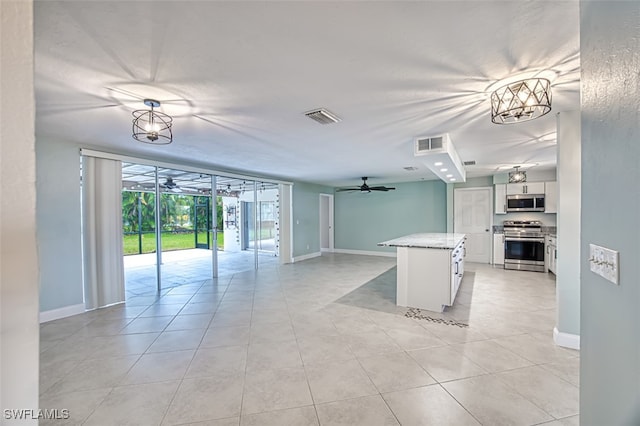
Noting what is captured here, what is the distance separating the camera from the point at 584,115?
114 centimetres

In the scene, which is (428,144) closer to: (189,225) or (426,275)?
(426,275)

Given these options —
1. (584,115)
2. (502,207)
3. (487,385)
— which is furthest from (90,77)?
(502,207)

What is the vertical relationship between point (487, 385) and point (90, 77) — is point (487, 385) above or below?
below

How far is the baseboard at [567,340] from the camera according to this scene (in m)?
2.68

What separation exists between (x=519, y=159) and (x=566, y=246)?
2926 millimetres

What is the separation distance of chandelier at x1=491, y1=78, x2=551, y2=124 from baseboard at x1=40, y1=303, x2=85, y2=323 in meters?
5.42

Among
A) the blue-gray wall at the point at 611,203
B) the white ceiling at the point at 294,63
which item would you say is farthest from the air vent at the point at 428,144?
the blue-gray wall at the point at 611,203

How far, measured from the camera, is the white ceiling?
4.58 feet

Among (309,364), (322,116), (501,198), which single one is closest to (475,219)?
(501,198)

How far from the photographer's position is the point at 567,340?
273cm

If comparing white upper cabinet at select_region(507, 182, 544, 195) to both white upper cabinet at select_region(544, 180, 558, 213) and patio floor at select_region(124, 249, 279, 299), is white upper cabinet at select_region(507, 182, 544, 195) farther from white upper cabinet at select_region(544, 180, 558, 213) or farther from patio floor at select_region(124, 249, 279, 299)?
patio floor at select_region(124, 249, 279, 299)

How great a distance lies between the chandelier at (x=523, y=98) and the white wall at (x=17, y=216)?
251 centimetres

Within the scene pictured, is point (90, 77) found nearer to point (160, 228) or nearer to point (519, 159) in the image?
point (160, 228)

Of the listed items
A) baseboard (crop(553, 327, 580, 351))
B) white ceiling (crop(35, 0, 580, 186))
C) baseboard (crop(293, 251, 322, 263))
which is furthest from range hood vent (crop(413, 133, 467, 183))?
baseboard (crop(293, 251, 322, 263))
